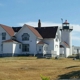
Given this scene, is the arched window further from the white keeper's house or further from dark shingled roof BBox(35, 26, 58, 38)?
dark shingled roof BBox(35, 26, 58, 38)

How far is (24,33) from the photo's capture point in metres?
57.7

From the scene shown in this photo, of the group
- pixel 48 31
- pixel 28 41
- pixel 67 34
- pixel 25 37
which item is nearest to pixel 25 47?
pixel 28 41

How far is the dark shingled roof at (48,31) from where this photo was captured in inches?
2320

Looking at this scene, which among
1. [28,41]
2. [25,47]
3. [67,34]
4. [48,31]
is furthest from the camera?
[67,34]

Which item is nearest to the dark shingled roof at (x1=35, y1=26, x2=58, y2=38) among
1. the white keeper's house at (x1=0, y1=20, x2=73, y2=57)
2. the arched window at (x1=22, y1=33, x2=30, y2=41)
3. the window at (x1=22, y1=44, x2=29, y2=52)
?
the white keeper's house at (x1=0, y1=20, x2=73, y2=57)

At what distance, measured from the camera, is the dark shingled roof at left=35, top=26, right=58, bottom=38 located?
193 ft

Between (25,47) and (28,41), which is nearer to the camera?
(28,41)

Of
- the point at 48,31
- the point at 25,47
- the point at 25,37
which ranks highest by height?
the point at 48,31

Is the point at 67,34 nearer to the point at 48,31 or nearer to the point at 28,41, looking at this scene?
the point at 48,31

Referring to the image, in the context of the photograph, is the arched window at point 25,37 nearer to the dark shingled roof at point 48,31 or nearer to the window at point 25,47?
the window at point 25,47

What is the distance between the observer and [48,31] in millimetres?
60094

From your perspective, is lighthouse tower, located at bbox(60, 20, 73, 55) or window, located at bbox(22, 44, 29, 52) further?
lighthouse tower, located at bbox(60, 20, 73, 55)

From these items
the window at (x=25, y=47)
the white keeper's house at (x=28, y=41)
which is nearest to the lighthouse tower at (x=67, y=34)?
the white keeper's house at (x=28, y=41)

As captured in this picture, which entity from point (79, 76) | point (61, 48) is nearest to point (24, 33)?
point (61, 48)
